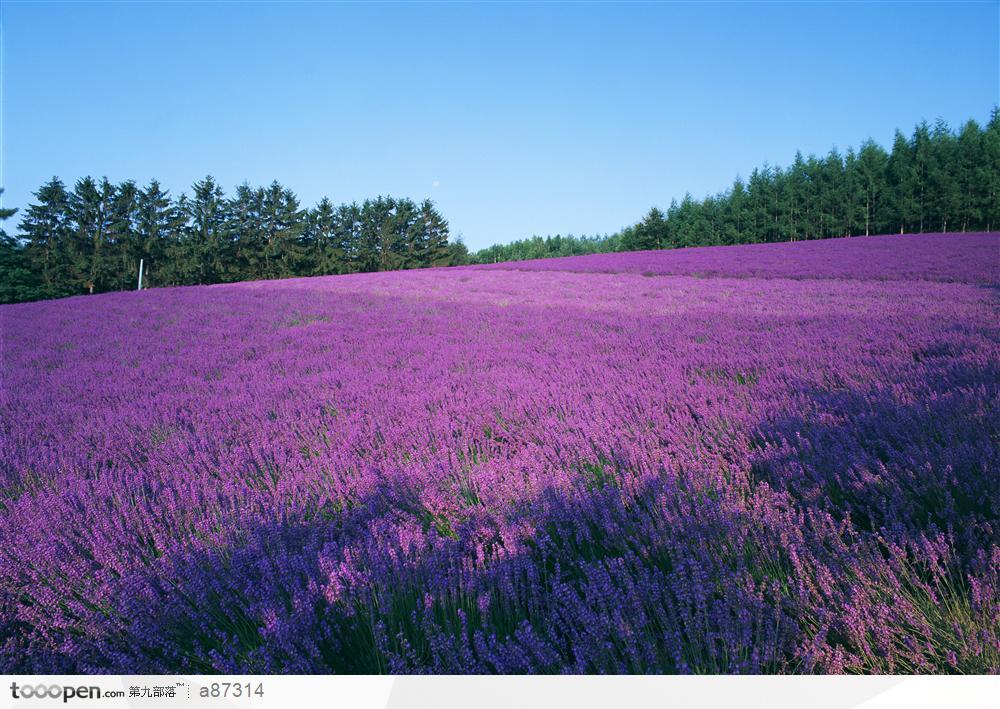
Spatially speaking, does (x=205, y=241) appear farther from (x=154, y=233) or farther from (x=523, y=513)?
(x=523, y=513)

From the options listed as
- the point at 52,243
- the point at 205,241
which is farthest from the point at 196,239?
the point at 52,243

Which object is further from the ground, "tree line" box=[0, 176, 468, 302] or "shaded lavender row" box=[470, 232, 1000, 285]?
"tree line" box=[0, 176, 468, 302]

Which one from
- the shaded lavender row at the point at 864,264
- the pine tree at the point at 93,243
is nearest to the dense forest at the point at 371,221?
the pine tree at the point at 93,243

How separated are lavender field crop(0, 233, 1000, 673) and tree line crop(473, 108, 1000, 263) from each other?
160ft

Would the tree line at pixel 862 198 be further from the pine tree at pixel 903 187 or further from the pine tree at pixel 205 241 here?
the pine tree at pixel 205 241

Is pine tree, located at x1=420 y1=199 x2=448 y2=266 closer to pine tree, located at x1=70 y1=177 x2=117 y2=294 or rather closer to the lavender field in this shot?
pine tree, located at x1=70 y1=177 x2=117 y2=294

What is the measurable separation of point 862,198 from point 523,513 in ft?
188

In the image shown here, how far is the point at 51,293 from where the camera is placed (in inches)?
1139

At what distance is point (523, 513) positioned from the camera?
1.75m

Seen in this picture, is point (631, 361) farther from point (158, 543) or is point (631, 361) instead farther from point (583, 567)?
point (158, 543)

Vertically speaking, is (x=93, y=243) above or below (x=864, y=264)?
above
